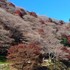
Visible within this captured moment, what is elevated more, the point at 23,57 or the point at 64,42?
the point at 64,42

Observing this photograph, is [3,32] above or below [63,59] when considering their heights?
above

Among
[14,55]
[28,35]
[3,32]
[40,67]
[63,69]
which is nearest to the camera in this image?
[14,55]

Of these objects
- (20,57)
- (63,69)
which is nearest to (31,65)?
(20,57)

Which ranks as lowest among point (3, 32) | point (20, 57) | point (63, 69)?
point (63, 69)

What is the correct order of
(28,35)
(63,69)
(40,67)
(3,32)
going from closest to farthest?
(40,67)
(3,32)
(63,69)
(28,35)

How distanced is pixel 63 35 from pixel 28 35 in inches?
825

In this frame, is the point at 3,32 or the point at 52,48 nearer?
the point at 3,32

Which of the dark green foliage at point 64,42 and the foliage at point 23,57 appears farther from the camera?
Answer: the dark green foliage at point 64,42

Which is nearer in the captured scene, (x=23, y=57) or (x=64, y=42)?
(x=23, y=57)

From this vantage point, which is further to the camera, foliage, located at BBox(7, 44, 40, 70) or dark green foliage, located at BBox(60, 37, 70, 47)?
dark green foliage, located at BBox(60, 37, 70, 47)

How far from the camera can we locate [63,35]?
69.4 m

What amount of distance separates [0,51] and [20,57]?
8.77 m

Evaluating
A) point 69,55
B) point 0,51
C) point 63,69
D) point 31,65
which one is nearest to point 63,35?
point 69,55

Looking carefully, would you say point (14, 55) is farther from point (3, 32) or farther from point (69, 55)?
point (69, 55)
